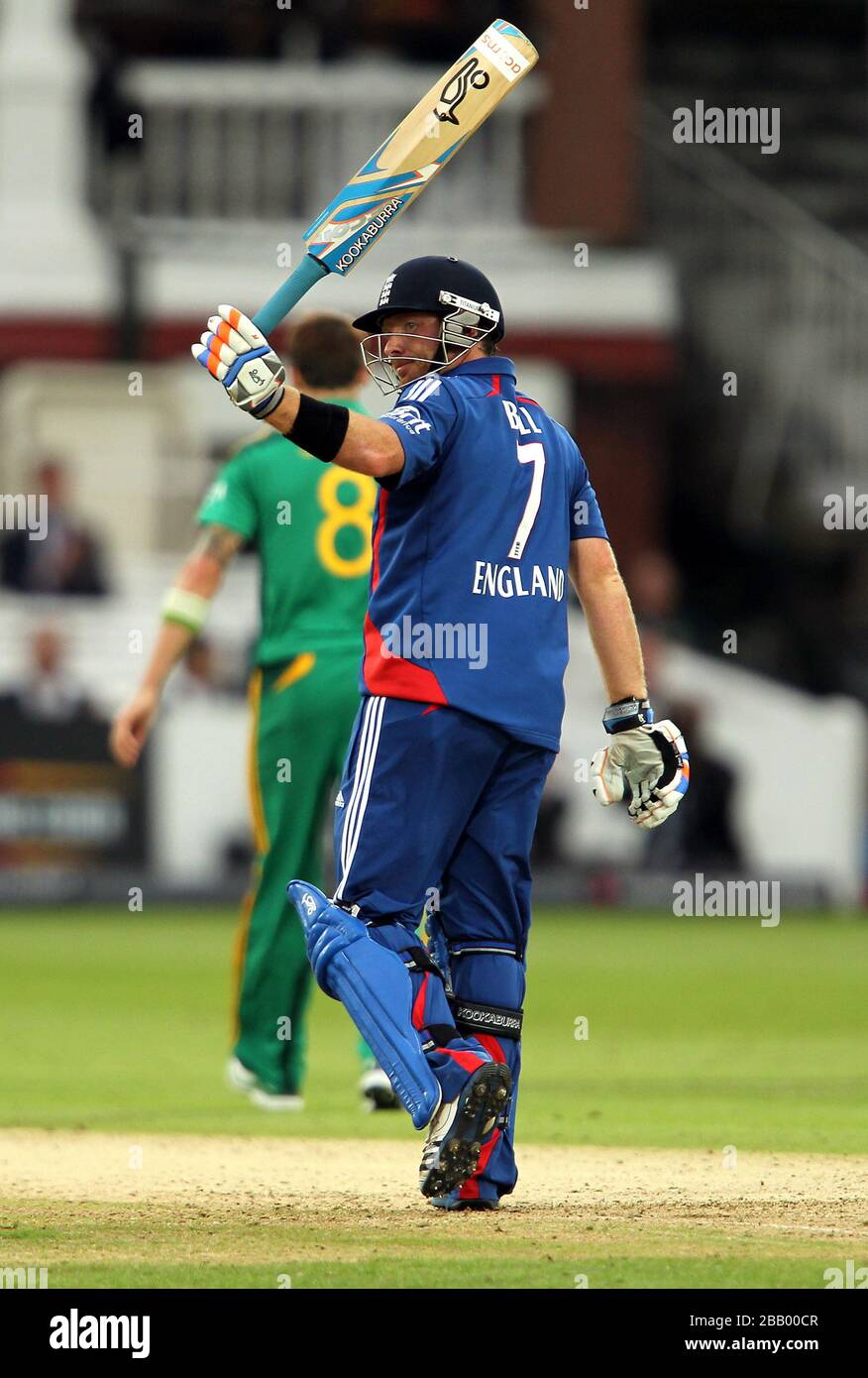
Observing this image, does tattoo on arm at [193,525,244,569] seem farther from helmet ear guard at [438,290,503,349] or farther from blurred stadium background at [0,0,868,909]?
blurred stadium background at [0,0,868,909]

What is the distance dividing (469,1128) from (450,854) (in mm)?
743

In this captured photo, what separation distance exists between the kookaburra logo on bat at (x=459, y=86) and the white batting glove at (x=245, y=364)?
1173 mm

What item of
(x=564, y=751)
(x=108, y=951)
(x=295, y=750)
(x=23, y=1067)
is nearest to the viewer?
(x=295, y=750)

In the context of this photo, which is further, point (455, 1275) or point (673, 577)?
point (673, 577)

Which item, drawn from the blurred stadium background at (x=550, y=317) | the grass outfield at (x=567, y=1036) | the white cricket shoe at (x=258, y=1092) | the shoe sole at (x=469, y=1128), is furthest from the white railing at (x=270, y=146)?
the shoe sole at (x=469, y=1128)

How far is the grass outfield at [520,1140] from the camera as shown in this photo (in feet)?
19.4

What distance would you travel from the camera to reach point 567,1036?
11789mm

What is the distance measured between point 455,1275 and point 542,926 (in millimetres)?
12318

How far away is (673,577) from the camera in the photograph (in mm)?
24641

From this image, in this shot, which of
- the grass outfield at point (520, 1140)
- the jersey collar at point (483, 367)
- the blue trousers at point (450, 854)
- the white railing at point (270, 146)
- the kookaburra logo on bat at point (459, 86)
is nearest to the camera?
the grass outfield at point (520, 1140)

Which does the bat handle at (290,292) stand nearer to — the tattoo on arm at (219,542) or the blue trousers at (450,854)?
the blue trousers at (450,854)

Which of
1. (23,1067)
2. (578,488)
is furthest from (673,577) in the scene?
(578,488)
